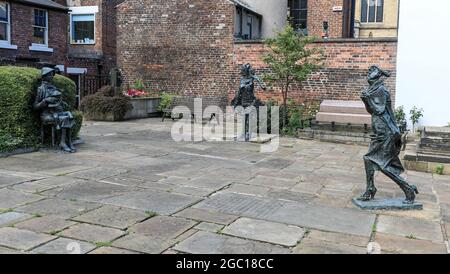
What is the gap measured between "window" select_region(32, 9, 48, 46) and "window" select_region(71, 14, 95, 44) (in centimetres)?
420

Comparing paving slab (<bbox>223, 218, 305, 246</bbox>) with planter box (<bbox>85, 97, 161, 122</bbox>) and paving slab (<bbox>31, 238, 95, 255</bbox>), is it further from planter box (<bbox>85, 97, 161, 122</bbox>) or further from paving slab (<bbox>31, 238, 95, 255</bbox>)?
planter box (<bbox>85, 97, 161, 122</bbox>)

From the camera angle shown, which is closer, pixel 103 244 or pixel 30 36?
pixel 103 244

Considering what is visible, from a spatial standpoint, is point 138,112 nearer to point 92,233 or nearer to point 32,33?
point 32,33

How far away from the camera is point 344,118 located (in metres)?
13.9

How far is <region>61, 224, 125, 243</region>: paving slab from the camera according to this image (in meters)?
4.47

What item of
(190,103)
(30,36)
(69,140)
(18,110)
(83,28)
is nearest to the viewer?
(18,110)

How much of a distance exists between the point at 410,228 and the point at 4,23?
1876cm

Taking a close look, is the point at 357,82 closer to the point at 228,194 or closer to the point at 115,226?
the point at 228,194

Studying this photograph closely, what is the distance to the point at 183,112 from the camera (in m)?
17.7

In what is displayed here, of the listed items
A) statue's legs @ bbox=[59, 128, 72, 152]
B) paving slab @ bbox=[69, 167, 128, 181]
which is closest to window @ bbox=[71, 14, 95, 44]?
statue's legs @ bbox=[59, 128, 72, 152]

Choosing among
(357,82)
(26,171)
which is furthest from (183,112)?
(26,171)

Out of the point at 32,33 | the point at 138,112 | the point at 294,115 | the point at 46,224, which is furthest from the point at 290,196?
the point at 32,33

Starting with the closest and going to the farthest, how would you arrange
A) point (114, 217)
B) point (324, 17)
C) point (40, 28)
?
point (114, 217) → point (40, 28) → point (324, 17)
